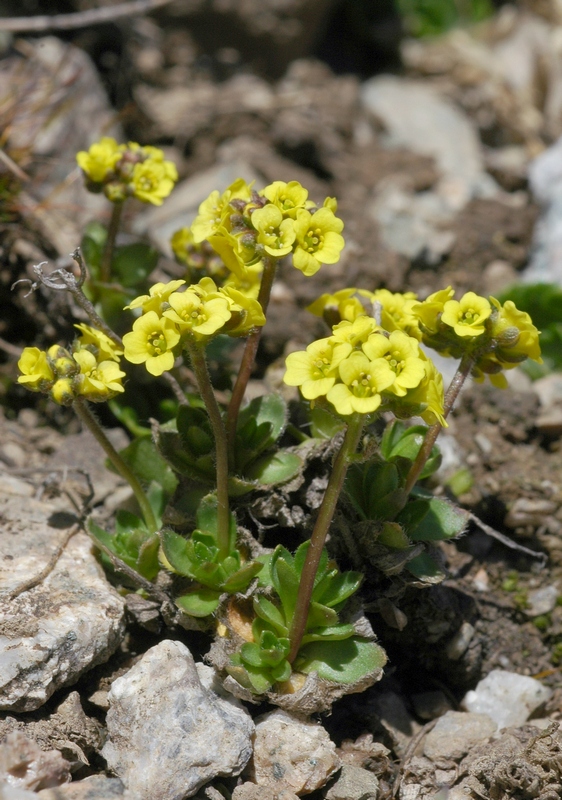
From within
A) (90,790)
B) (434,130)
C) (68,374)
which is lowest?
(90,790)

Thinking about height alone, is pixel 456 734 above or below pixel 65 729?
below

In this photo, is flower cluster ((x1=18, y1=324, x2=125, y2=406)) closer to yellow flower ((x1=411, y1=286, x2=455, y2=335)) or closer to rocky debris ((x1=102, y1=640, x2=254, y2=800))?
rocky debris ((x1=102, y1=640, x2=254, y2=800))

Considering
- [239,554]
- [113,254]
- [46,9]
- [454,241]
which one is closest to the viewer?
[239,554]

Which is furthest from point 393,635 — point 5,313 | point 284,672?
point 5,313

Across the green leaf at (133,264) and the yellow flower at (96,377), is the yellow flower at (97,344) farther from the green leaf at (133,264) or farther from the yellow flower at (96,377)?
the green leaf at (133,264)

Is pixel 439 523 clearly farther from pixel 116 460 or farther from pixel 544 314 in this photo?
pixel 544 314

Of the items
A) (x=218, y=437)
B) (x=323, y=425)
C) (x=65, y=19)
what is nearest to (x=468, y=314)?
(x=323, y=425)

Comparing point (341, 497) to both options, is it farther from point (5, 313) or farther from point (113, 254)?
point (5, 313)
